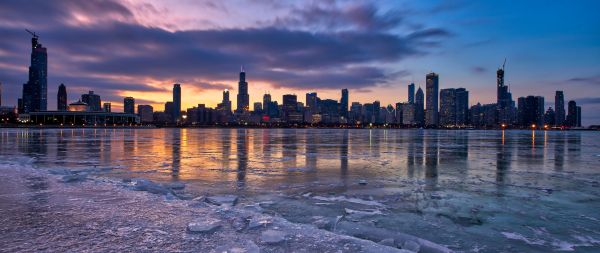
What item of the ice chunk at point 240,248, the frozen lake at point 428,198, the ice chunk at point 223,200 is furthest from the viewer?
the ice chunk at point 223,200

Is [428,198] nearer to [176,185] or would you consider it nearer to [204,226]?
[204,226]

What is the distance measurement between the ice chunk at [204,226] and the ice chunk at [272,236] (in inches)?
35.1

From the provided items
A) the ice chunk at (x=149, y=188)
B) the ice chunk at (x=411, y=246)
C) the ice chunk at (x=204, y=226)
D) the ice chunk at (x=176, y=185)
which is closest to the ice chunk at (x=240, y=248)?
the ice chunk at (x=204, y=226)

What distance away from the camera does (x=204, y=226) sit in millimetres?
6238

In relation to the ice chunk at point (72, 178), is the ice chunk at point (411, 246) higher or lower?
lower

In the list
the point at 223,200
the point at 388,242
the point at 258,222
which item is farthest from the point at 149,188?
the point at 388,242

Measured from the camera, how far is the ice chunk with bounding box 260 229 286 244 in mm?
5602

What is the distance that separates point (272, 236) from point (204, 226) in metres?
1.25

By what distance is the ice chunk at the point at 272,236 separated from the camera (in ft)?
18.4

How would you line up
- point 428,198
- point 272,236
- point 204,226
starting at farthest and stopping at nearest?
point 428,198, point 204,226, point 272,236

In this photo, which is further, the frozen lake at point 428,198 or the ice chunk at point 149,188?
the ice chunk at point 149,188

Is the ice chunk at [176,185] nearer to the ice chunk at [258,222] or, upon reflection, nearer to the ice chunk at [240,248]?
the ice chunk at [258,222]

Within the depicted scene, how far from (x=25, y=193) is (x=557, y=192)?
13541 mm

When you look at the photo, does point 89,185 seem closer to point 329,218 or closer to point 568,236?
point 329,218
